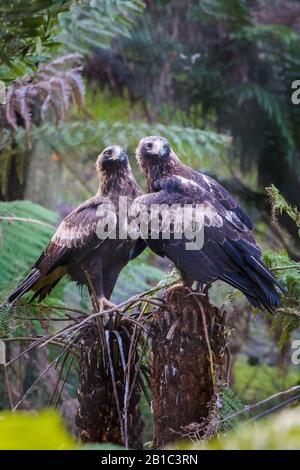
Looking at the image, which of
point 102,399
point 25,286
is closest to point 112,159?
point 25,286

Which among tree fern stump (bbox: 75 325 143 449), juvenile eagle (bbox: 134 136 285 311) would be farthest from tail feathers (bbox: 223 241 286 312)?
tree fern stump (bbox: 75 325 143 449)

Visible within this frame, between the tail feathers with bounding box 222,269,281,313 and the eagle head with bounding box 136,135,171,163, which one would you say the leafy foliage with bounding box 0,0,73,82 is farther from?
the tail feathers with bounding box 222,269,281,313

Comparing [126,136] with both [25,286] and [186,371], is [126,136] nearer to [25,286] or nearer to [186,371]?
[25,286]

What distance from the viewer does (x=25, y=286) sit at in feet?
7.41

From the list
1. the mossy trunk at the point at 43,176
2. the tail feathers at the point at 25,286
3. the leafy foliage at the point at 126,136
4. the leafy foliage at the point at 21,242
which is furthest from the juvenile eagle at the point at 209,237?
the mossy trunk at the point at 43,176

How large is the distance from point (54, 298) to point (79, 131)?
1.30 metres

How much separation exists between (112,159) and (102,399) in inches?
34.1

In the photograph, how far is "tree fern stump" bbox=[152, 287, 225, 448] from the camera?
165 cm

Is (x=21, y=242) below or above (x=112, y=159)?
below

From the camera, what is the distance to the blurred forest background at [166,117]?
3.55 m

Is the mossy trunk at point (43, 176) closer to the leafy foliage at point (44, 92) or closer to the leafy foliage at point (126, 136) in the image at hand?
the leafy foliage at point (126, 136)

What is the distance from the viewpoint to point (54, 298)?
2969mm

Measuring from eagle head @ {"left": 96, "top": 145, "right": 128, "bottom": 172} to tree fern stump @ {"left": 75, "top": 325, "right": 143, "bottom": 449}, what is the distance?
0.73m

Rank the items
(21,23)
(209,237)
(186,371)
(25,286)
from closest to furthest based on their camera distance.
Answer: (21,23) < (186,371) < (209,237) < (25,286)
